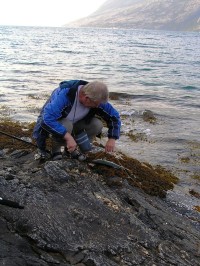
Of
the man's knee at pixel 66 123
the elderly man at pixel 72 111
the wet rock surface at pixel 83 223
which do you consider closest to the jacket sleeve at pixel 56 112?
the elderly man at pixel 72 111

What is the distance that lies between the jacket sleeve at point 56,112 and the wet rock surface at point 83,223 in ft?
2.24

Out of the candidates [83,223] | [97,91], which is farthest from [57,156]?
[83,223]

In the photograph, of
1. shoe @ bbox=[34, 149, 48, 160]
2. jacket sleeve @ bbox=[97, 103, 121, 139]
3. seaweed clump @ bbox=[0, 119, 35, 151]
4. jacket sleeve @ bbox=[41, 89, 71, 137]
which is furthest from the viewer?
seaweed clump @ bbox=[0, 119, 35, 151]

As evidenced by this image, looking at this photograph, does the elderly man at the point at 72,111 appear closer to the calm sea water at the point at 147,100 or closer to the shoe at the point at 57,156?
the shoe at the point at 57,156

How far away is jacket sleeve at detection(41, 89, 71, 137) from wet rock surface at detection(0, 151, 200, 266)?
682 millimetres

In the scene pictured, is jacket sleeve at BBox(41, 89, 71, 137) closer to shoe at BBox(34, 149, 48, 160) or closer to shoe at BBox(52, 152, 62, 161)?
shoe at BBox(52, 152, 62, 161)

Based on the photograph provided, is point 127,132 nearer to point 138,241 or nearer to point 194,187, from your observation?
point 194,187

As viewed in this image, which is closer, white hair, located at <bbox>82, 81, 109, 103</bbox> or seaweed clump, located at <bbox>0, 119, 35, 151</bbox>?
white hair, located at <bbox>82, 81, 109, 103</bbox>

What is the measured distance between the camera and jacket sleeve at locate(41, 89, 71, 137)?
19.2 ft

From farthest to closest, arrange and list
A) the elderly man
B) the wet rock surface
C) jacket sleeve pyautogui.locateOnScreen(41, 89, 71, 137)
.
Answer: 1. jacket sleeve pyautogui.locateOnScreen(41, 89, 71, 137)
2. the elderly man
3. the wet rock surface

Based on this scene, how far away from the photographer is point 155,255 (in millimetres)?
4691

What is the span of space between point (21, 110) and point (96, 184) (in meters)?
10.3

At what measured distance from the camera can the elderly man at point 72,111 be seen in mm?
5656

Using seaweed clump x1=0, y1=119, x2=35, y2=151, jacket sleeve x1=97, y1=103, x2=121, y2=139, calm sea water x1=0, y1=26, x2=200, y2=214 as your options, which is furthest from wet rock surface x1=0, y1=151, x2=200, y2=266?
calm sea water x1=0, y1=26, x2=200, y2=214
